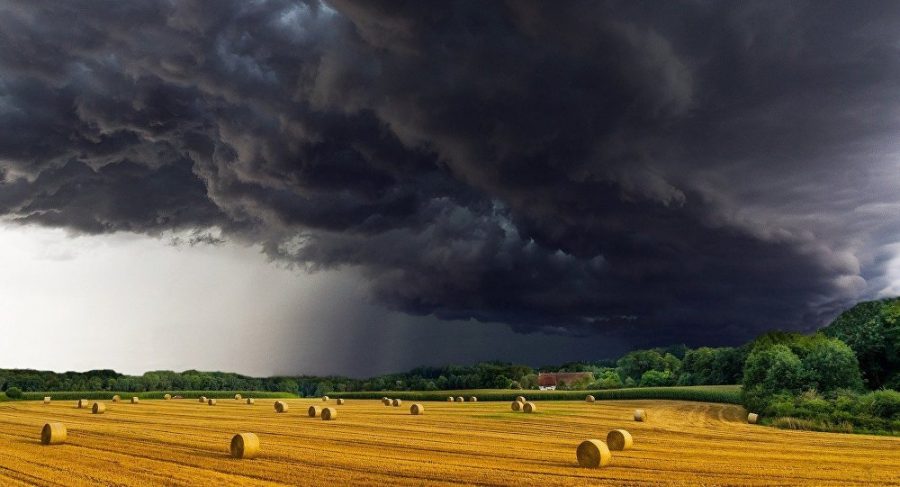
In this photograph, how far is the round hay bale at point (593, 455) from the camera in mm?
19922

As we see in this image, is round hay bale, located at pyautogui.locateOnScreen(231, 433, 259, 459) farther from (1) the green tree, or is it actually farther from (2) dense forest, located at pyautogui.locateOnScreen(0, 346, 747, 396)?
(2) dense forest, located at pyautogui.locateOnScreen(0, 346, 747, 396)

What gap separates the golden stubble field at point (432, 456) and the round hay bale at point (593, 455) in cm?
38

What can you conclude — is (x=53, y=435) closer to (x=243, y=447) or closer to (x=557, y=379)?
(x=243, y=447)

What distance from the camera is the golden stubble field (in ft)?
57.1

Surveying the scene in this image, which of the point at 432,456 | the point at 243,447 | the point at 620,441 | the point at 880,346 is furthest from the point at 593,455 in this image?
the point at 880,346

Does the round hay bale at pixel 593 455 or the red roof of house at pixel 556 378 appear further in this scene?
the red roof of house at pixel 556 378

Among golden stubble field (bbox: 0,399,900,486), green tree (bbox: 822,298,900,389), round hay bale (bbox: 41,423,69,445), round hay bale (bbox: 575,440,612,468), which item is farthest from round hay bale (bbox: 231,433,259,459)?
green tree (bbox: 822,298,900,389)

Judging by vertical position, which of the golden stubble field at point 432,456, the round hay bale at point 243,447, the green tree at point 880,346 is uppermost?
the green tree at point 880,346

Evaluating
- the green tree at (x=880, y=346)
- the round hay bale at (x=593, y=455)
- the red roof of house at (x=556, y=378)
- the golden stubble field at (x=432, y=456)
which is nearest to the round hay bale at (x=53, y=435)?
the golden stubble field at (x=432, y=456)

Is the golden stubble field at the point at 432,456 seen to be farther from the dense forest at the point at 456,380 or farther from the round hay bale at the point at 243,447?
the dense forest at the point at 456,380

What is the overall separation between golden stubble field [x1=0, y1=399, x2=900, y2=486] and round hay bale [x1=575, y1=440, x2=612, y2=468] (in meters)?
0.38

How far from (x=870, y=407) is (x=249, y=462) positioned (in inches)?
1274

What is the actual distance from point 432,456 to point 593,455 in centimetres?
540

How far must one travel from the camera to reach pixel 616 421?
4050 centimetres
